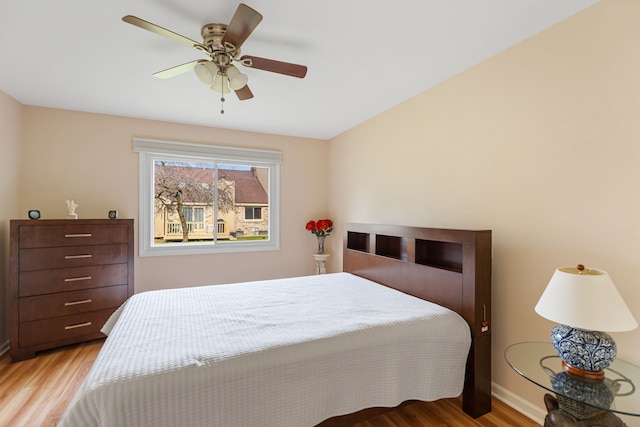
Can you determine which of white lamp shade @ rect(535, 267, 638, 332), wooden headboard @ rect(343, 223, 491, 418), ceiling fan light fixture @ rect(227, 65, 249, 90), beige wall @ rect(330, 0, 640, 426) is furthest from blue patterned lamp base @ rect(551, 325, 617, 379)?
A: ceiling fan light fixture @ rect(227, 65, 249, 90)

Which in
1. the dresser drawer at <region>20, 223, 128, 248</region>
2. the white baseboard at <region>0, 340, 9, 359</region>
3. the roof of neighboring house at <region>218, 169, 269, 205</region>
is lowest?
the white baseboard at <region>0, 340, 9, 359</region>

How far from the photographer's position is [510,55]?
1975 millimetres

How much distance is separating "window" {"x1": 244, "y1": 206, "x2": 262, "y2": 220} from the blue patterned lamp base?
11.2 ft

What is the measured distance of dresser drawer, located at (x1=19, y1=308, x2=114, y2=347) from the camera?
8.54 ft

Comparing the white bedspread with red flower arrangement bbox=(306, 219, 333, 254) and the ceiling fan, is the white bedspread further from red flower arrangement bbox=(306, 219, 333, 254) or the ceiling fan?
red flower arrangement bbox=(306, 219, 333, 254)

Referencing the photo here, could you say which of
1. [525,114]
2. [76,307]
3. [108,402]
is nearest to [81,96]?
[76,307]

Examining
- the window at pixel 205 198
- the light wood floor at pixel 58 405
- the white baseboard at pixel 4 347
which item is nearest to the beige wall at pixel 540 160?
the light wood floor at pixel 58 405

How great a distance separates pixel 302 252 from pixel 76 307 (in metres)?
2.52

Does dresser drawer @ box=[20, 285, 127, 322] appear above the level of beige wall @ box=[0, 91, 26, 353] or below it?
below

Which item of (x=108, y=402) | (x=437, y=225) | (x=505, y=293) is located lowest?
(x=108, y=402)

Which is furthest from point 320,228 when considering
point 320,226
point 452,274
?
point 452,274

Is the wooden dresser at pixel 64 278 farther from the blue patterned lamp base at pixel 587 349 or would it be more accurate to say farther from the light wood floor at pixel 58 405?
the blue patterned lamp base at pixel 587 349

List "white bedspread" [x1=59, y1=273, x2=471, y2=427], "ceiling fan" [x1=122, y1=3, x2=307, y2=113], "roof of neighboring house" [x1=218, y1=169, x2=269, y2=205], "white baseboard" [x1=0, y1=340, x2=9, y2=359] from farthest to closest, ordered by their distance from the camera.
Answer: "roof of neighboring house" [x1=218, y1=169, x2=269, y2=205]
"white baseboard" [x1=0, y1=340, x2=9, y2=359]
"ceiling fan" [x1=122, y1=3, x2=307, y2=113]
"white bedspread" [x1=59, y1=273, x2=471, y2=427]

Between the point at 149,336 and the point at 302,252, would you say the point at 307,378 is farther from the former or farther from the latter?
the point at 302,252
